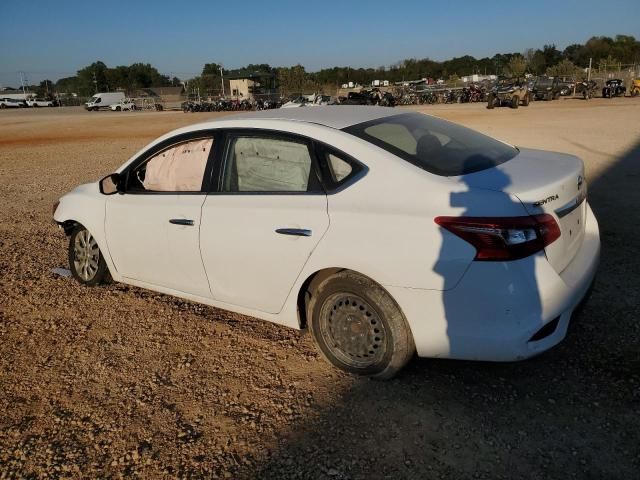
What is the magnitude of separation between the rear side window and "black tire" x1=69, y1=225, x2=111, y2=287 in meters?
1.90

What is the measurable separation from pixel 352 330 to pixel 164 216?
5.48ft

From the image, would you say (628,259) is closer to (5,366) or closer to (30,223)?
(5,366)

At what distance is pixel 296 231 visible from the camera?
10.5 ft

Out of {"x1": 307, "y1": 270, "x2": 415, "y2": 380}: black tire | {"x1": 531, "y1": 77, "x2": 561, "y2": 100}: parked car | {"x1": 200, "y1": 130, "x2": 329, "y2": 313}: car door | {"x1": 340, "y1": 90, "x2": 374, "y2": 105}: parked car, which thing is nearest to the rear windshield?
{"x1": 200, "y1": 130, "x2": 329, "y2": 313}: car door

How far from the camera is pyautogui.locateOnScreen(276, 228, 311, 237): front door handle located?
3.17m

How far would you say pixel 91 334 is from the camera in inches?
167

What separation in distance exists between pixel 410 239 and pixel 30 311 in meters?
3.66

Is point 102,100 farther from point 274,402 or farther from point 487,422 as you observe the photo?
point 487,422

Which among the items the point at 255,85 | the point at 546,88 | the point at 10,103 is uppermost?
the point at 255,85

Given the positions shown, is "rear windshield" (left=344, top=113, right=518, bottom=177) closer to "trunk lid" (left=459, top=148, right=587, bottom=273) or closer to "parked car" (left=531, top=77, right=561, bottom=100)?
"trunk lid" (left=459, top=148, right=587, bottom=273)

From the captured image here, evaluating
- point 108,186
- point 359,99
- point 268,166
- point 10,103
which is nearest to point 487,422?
point 268,166

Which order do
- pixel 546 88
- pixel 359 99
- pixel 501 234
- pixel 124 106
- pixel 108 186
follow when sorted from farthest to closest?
pixel 124 106
pixel 546 88
pixel 359 99
pixel 108 186
pixel 501 234

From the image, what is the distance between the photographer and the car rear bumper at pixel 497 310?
2676 mm

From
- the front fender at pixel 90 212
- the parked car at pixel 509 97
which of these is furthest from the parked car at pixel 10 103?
the front fender at pixel 90 212
